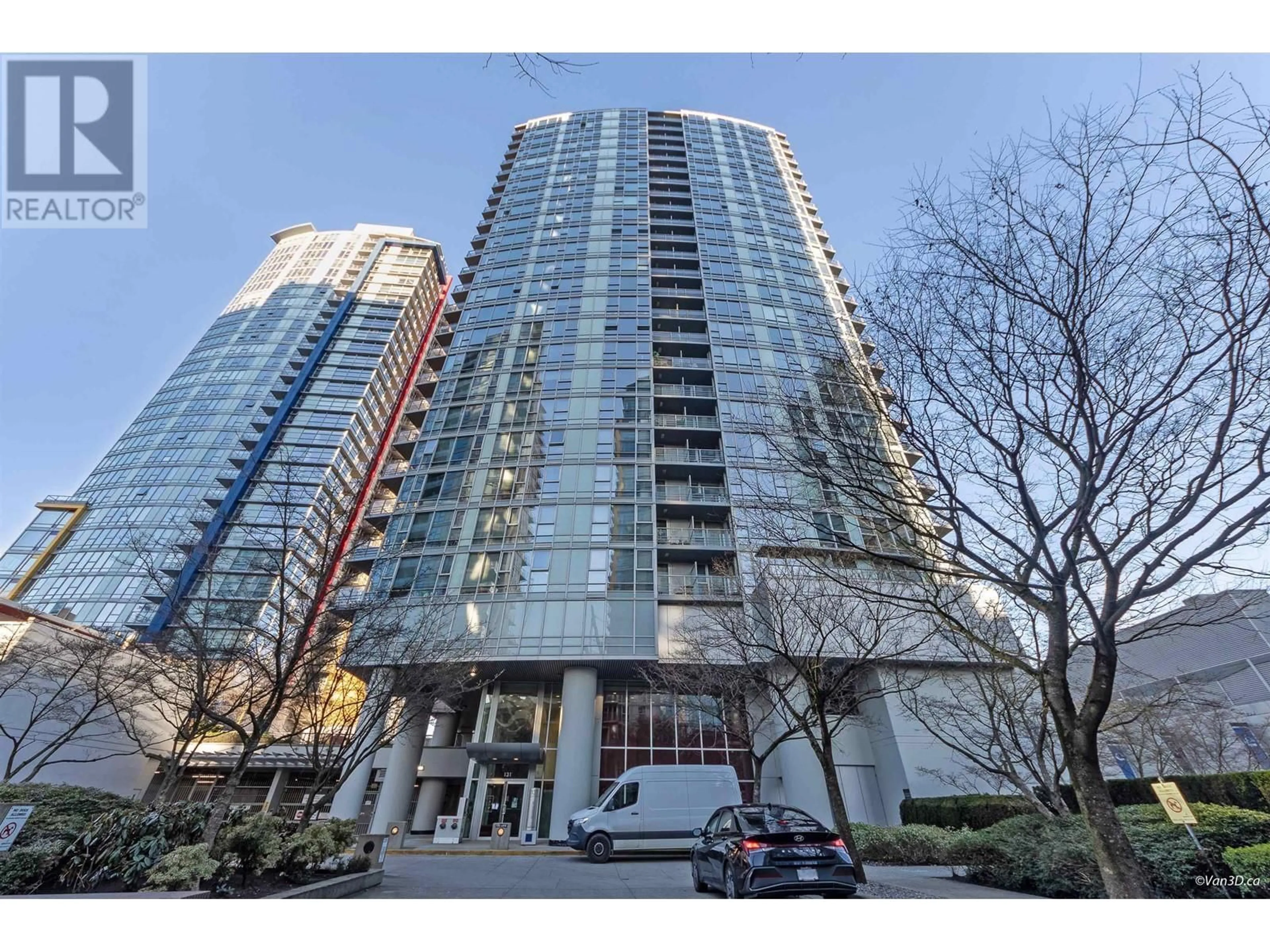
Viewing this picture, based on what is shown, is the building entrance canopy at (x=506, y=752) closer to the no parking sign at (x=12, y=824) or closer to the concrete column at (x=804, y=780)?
the concrete column at (x=804, y=780)

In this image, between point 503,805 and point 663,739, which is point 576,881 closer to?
point 663,739

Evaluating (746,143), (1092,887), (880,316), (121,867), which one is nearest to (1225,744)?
(1092,887)

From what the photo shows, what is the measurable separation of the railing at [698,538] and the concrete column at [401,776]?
1328cm

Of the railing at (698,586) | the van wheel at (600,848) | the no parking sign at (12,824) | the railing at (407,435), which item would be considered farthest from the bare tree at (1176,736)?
the railing at (407,435)

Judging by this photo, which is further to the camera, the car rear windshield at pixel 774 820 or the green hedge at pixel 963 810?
the green hedge at pixel 963 810

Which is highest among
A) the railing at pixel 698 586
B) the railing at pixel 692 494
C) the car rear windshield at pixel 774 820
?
the railing at pixel 692 494

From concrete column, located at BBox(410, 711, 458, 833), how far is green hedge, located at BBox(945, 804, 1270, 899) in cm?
2172

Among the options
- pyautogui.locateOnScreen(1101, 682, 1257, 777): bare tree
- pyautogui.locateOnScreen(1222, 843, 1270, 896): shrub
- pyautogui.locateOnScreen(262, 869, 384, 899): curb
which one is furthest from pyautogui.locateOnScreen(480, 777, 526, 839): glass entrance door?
pyautogui.locateOnScreen(1222, 843, 1270, 896): shrub

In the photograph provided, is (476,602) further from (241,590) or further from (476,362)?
(476,362)

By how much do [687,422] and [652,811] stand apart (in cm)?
2064

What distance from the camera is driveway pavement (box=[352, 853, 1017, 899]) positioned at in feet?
29.1

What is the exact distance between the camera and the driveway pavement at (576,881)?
8867mm

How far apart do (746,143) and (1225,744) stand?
56.3 m

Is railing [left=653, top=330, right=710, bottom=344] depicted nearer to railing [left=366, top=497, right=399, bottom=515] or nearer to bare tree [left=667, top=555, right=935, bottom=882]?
bare tree [left=667, top=555, right=935, bottom=882]
